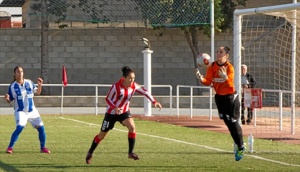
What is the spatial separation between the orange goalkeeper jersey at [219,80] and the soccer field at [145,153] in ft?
4.29

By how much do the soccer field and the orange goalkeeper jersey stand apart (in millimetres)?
1307

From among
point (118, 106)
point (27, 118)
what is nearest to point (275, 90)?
point (27, 118)

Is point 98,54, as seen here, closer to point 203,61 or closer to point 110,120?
point 110,120

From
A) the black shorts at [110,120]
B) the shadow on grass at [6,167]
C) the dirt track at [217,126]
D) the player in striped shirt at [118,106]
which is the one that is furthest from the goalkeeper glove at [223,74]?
the dirt track at [217,126]

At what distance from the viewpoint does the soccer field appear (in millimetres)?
15305

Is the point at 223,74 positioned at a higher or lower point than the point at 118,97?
higher

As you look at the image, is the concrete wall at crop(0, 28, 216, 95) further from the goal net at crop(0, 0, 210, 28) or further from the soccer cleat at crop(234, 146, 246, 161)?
the soccer cleat at crop(234, 146, 246, 161)

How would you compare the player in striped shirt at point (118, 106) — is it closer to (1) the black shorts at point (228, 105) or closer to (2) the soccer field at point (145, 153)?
(2) the soccer field at point (145, 153)

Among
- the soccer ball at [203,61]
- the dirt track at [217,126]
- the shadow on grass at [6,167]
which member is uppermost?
the soccer ball at [203,61]

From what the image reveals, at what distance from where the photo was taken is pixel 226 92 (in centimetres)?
1567

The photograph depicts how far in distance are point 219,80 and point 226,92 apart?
0.81 feet

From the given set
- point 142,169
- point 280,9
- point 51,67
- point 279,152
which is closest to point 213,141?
point 279,152

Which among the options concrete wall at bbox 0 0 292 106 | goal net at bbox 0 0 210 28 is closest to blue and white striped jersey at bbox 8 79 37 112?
goal net at bbox 0 0 210 28

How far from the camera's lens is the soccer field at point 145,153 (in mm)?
15305
